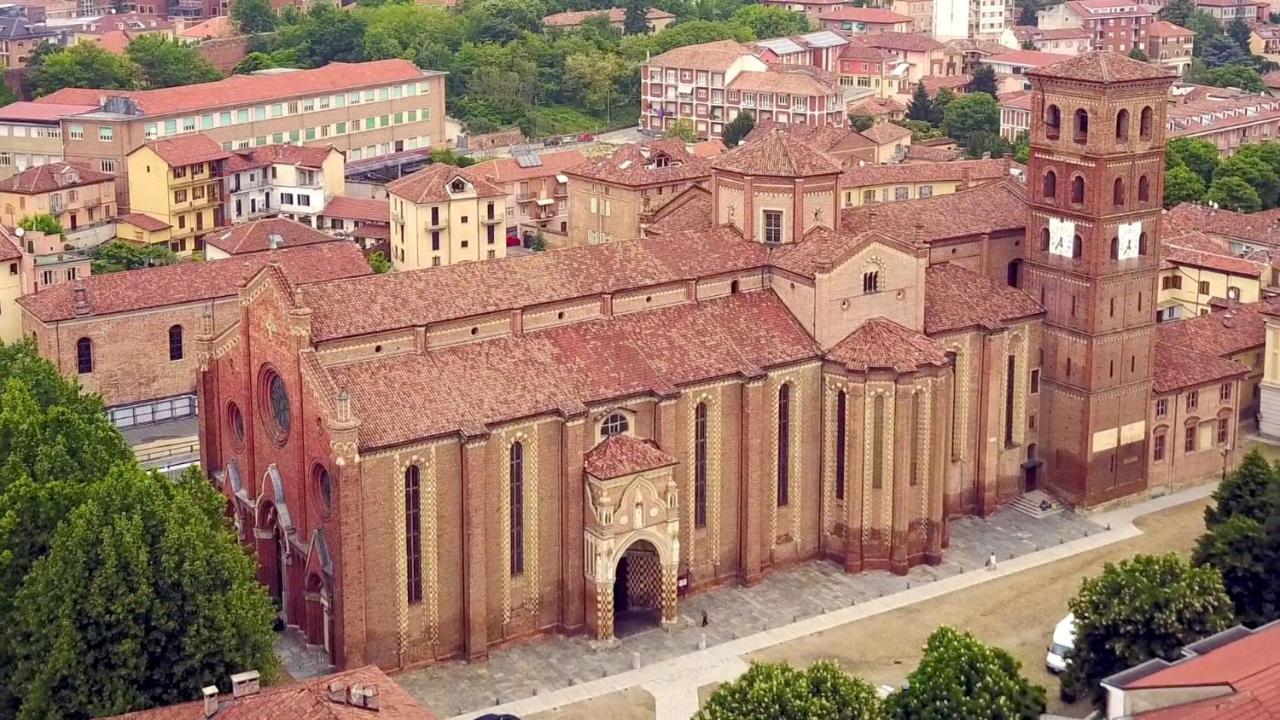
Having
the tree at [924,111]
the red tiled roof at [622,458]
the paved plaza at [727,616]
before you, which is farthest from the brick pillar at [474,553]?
the tree at [924,111]

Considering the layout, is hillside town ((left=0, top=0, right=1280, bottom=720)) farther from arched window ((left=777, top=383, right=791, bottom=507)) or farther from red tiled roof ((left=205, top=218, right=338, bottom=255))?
red tiled roof ((left=205, top=218, right=338, bottom=255))

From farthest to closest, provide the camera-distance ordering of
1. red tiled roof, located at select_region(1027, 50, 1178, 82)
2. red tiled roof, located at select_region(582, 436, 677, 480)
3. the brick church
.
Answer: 1. red tiled roof, located at select_region(1027, 50, 1178, 82)
2. red tiled roof, located at select_region(582, 436, 677, 480)
3. the brick church

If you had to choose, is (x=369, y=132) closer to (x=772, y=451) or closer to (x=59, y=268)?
(x=59, y=268)

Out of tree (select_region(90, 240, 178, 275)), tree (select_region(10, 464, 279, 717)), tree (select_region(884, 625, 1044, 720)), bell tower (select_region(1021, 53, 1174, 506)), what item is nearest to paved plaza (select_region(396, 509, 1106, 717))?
bell tower (select_region(1021, 53, 1174, 506))

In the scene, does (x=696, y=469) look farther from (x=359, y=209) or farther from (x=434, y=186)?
(x=359, y=209)

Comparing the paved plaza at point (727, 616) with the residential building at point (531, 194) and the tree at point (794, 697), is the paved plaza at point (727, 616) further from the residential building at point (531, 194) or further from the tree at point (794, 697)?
the residential building at point (531, 194)

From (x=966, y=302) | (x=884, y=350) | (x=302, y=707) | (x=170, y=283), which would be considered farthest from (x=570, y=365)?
(x=170, y=283)

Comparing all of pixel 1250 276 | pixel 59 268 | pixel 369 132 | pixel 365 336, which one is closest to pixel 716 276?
pixel 365 336

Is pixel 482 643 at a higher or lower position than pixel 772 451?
lower
